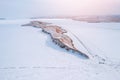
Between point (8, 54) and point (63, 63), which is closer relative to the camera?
point (63, 63)

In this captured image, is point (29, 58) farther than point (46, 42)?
No

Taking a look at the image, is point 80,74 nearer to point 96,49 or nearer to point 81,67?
point 81,67

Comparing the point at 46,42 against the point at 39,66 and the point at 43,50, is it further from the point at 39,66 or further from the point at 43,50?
the point at 39,66

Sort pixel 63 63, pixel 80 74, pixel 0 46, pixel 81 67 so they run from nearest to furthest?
pixel 80 74 < pixel 81 67 < pixel 63 63 < pixel 0 46

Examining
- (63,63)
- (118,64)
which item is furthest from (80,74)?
(118,64)

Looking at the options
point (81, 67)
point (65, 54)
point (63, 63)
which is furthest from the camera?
point (65, 54)

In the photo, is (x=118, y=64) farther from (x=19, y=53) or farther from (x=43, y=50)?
(x=19, y=53)

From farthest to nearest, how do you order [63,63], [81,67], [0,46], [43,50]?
[0,46] < [43,50] < [63,63] < [81,67]

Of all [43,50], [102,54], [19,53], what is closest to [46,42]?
[43,50]

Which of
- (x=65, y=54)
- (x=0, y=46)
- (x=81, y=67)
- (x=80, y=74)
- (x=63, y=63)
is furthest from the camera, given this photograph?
(x=0, y=46)
